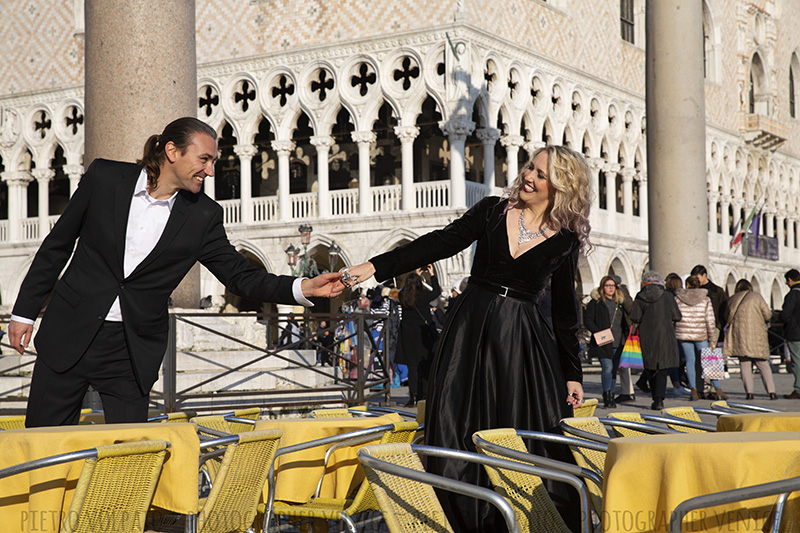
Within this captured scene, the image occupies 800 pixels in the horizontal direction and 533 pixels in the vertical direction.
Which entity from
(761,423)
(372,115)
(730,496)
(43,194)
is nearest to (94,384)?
(730,496)

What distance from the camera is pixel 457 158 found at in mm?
22109

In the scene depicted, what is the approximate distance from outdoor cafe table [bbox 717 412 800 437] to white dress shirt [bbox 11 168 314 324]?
1.47 meters

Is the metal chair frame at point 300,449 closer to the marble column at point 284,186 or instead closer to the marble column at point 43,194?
the marble column at point 284,186

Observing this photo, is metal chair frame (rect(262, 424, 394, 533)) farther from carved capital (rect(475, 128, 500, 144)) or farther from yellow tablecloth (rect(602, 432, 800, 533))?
carved capital (rect(475, 128, 500, 144))

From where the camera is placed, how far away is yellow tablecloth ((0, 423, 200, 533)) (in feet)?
9.25

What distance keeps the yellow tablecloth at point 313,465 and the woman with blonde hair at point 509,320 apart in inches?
17.7

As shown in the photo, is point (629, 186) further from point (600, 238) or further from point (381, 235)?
point (381, 235)

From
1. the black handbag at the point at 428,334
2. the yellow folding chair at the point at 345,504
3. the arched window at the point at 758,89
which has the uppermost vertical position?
the arched window at the point at 758,89

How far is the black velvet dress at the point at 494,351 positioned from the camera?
11.5ft

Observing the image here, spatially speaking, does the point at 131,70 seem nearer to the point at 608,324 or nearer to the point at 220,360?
the point at 220,360

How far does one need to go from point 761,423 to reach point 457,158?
18606mm

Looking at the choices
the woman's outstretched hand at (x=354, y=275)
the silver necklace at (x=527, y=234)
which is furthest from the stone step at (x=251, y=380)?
the silver necklace at (x=527, y=234)

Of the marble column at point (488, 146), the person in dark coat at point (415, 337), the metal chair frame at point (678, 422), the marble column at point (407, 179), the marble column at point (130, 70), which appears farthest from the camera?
the marble column at point (488, 146)

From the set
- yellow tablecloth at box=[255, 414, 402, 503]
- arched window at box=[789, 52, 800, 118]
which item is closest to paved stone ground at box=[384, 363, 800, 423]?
yellow tablecloth at box=[255, 414, 402, 503]
